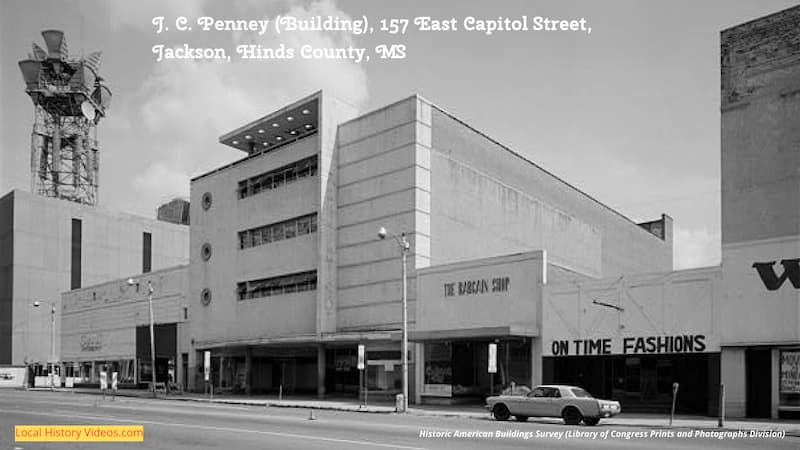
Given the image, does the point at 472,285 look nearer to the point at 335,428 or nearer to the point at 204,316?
the point at 335,428

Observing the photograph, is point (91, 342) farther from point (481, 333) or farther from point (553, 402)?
point (553, 402)

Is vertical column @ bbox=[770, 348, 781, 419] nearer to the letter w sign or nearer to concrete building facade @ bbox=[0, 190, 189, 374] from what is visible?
the letter w sign

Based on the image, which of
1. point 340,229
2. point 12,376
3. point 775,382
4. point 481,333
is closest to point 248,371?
point 340,229

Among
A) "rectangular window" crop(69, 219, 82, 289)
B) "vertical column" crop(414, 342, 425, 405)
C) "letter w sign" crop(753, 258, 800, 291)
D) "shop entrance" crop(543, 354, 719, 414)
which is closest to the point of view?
"letter w sign" crop(753, 258, 800, 291)

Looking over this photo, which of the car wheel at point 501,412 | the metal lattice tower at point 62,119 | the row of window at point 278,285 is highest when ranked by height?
the metal lattice tower at point 62,119

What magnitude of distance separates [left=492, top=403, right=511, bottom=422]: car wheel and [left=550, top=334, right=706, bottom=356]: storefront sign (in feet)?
24.9

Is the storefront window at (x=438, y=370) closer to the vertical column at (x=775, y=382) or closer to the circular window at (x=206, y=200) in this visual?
the vertical column at (x=775, y=382)

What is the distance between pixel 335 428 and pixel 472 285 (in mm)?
18010

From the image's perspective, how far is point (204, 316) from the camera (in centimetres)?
6075

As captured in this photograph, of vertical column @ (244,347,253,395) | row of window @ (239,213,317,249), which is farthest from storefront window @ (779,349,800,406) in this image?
vertical column @ (244,347,253,395)

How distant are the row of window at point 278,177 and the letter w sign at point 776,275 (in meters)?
28.3

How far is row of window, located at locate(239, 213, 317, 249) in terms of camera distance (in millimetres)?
51356

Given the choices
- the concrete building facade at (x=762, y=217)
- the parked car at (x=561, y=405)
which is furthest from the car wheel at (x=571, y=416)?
the concrete building facade at (x=762, y=217)

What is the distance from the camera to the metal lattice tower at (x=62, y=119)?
338 feet
